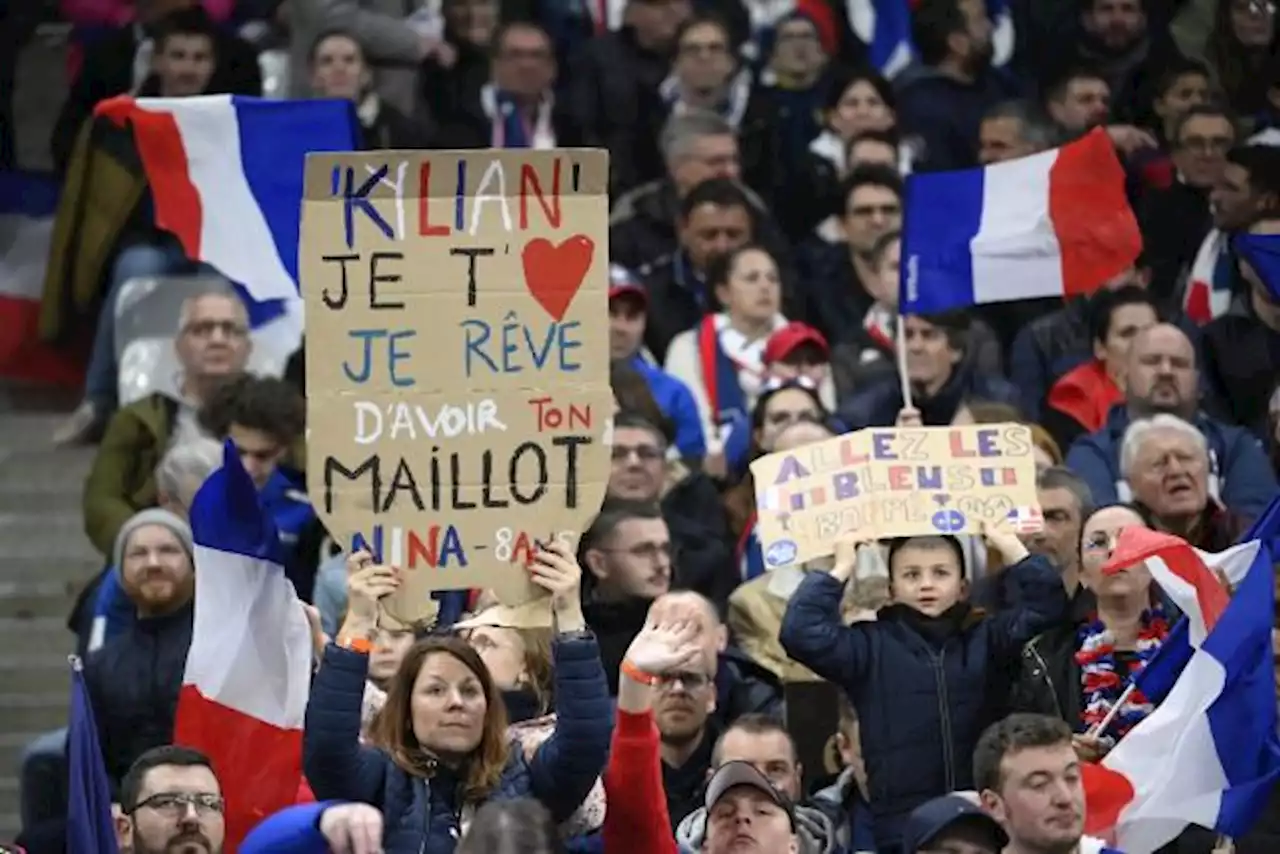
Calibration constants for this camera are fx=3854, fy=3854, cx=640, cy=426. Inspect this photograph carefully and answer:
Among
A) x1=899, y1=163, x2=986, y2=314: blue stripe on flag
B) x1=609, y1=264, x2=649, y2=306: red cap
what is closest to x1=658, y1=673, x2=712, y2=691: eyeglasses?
x1=899, y1=163, x2=986, y2=314: blue stripe on flag

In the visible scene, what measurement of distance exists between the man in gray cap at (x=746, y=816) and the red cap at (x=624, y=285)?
4.34 metres

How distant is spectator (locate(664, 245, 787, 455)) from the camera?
588 inches

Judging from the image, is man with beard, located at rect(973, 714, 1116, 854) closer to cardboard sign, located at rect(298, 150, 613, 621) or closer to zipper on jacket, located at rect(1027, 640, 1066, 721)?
zipper on jacket, located at rect(1027, 640, 1066, 721)

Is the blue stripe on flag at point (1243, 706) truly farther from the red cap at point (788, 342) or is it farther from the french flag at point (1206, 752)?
the red cap at point (788, 342)

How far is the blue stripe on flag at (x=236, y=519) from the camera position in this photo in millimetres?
11102

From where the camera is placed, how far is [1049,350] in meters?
15.4

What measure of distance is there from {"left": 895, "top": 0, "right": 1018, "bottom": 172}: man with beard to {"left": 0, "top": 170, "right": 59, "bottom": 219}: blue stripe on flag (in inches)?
155

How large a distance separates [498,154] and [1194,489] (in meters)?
3.80

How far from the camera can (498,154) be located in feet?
32.7

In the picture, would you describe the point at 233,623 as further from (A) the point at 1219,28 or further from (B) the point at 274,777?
(A) the point at 1219,28

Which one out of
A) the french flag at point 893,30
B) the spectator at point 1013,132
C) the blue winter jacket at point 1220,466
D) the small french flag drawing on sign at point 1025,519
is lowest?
the small french flag drawing on sign at point 1025,519

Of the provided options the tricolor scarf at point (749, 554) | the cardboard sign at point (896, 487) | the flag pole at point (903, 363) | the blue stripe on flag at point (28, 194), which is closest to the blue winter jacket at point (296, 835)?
the cardboard sign at point (896, 487)

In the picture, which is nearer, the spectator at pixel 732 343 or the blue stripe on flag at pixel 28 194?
the spectator at pixel 732 343

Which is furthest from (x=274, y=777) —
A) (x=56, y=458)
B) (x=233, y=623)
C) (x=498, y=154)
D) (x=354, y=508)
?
(x=56, y=458)
